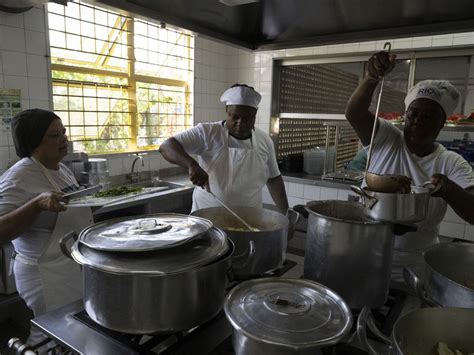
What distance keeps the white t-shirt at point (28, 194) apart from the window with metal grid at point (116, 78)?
1.56 metres

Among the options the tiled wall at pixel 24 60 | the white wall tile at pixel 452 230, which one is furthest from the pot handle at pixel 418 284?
the tiled wall at pixel 24 60

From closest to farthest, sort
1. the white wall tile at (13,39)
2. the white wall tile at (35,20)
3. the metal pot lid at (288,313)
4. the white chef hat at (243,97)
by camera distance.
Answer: the metal pot lid at (288,313) → the white chef hat at (243,97) → the white wall tile at (13,39) → the white wall tile at (35,20)

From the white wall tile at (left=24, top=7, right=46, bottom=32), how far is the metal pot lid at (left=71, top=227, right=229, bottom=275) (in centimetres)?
239

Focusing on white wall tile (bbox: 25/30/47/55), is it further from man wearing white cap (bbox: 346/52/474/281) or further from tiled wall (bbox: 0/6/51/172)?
man wearing white cap (bbox: 346/52/474/281)

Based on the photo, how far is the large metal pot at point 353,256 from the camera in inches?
30.9

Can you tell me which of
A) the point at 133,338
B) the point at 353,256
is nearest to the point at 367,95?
the point at 353,256

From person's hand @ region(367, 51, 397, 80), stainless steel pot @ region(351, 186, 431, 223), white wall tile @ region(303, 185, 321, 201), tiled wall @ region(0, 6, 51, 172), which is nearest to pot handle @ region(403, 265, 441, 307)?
stainless steel pot @ region(351, 186, 431, 223)

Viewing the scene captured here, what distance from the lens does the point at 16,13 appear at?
234cm

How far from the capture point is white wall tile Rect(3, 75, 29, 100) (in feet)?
7.75

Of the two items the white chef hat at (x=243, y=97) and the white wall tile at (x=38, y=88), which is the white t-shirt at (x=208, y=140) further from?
the white wall tile at (x=38, y=88)

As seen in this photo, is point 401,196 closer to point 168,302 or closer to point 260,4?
point 168,302

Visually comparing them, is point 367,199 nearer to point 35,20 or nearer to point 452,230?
point 452,230

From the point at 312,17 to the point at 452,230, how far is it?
2370mm

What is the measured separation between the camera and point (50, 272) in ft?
4.57
